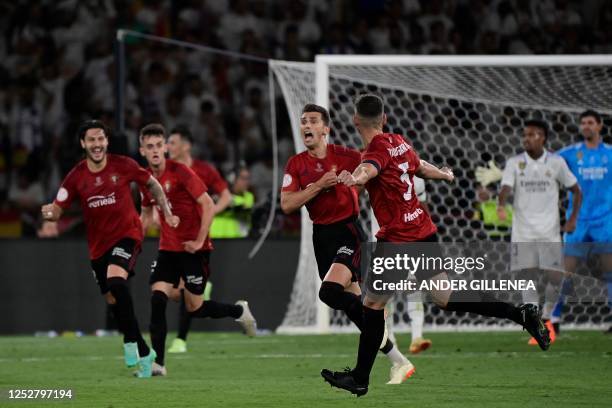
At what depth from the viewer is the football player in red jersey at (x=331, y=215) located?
945 centimetres

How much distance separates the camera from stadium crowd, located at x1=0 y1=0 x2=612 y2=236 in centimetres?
1828

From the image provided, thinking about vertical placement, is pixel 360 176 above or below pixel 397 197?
above

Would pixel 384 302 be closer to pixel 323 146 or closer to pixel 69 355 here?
pixel 323 146

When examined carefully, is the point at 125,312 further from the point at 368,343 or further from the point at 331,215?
the point at 368,343

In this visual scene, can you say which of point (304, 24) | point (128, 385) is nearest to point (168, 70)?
point (304, 24)

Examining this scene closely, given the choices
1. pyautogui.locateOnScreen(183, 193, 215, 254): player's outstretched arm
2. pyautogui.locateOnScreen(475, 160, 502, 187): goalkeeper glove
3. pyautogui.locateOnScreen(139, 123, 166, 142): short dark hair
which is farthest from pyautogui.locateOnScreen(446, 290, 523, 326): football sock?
pyautogui.locateOnScreen(475, 160, 502, 187): goalkeeper glove

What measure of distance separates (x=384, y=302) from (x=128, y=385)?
7.42 feet

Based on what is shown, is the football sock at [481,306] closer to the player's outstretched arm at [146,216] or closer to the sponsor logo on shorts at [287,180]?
the sponsor logo on shorts at [287,180]

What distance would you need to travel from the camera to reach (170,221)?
424 inches

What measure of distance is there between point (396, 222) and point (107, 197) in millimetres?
3120

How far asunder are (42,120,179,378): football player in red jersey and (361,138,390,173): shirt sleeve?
9.41 ft

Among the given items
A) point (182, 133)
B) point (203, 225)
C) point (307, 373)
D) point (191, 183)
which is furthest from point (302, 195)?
point (182, 133)

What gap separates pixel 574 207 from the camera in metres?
13.4

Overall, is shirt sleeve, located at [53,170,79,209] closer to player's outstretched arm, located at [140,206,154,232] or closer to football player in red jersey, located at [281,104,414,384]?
player's outstretched arm, located at [140,206,154,232]
